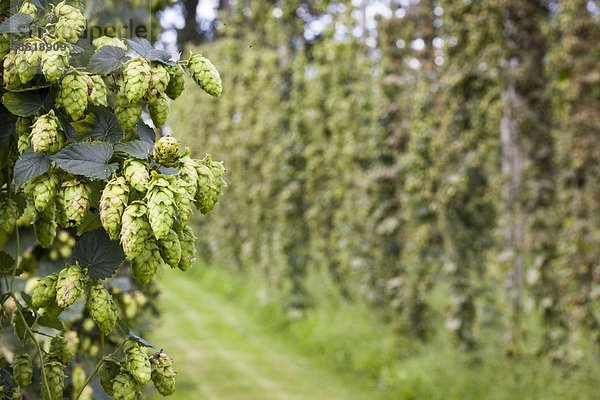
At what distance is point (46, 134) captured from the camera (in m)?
1.02

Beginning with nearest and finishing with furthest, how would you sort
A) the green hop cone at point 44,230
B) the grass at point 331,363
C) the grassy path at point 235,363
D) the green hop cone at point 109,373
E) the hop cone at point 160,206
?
1. the hop cone at point 160,206
2. the green hop cone at point 109,373
3. the green hop cone at point 44,230
4. the grass at point 331,363
5. the grassy path at point 235,363

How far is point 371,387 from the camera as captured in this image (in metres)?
4.81

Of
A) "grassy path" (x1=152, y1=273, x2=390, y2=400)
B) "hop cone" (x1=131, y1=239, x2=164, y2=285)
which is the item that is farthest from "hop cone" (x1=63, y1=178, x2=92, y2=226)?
"grassy path" (x1=152, y1=273, x2=390, y2=400)

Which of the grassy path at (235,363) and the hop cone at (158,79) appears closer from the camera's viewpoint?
the hop cone at (158,79)

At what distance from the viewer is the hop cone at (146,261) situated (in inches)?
39.3

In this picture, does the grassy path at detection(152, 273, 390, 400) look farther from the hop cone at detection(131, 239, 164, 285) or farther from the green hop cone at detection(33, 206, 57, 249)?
the hop cone at detection(131, 239, 164, 285)

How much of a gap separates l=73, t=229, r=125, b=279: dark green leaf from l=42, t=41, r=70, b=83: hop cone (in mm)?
250

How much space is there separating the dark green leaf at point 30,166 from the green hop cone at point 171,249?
0.20 metres

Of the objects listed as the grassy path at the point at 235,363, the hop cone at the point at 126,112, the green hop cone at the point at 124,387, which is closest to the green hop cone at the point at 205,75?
the hop cone at the point at 126,112

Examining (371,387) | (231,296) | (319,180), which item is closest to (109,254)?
(371,387)

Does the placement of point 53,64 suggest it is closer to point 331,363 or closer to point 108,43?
point 108,43

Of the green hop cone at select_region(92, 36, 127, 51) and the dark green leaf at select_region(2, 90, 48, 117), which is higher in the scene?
the green hop cone at select_region(92, 36, 127, 51)

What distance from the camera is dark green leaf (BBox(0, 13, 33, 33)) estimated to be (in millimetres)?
1053

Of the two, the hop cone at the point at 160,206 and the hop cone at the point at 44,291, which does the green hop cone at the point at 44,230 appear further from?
the hop cone at the point at 160,206
